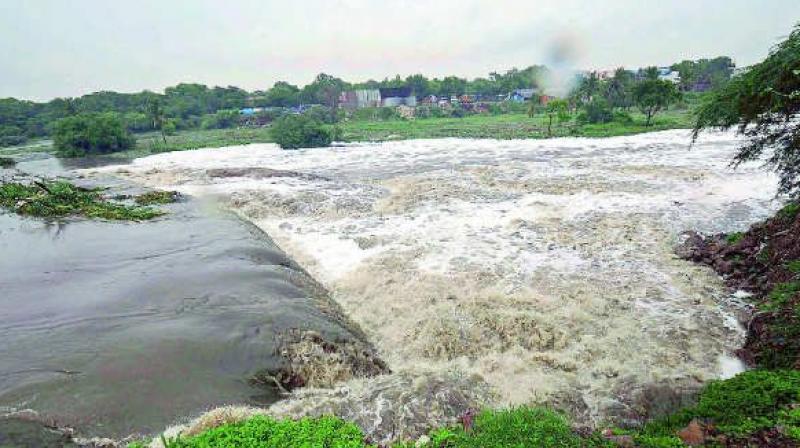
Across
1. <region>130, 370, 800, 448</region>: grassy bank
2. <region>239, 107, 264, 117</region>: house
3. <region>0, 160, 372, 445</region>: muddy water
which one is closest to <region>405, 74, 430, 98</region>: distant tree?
<region>239, 107, 264, 117</region>: house

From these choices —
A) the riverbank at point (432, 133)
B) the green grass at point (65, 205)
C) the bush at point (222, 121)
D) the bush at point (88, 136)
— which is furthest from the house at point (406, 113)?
the green grass at point (65, 205)

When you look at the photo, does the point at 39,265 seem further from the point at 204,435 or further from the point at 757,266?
the point at 757,266

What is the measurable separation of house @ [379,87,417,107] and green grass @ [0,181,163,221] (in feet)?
241

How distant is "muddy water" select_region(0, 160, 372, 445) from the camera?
18.4 feet

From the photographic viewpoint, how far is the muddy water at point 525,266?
6398 millimetres

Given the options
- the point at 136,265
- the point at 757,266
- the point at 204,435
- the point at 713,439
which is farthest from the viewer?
the point at 136,265

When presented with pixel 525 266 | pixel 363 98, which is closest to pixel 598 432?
pixel 525 266

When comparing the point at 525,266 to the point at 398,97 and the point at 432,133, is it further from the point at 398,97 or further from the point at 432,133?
the point at 398,97

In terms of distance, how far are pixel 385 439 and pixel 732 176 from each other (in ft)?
62.2

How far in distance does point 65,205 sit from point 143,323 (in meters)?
12.6

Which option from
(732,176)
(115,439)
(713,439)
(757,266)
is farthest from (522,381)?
(732,176)

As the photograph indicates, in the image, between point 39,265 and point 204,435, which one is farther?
point 39,265

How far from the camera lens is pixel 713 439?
3.94 m

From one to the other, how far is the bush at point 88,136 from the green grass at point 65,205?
85.2ft
